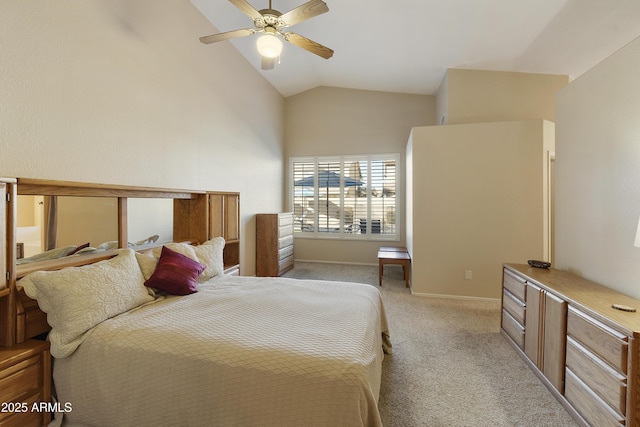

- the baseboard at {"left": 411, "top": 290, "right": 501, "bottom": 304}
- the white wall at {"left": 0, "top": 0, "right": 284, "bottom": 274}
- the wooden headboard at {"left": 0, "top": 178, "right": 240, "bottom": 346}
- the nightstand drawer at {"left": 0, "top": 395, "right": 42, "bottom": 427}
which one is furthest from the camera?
the baseboard at {"left": 411, "top": 290, "right": 501, "bottom": 304}

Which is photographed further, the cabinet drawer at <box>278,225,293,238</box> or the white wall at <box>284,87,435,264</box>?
the white wall at <box>284,87,435,264</box>

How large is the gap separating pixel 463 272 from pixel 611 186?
86.3 inches

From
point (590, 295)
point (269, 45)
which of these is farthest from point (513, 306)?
point (269, 45)

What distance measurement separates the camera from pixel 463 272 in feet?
13.1

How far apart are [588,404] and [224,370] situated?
2148 millimetres

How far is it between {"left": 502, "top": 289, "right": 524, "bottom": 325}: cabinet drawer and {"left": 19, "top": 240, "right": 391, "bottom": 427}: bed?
1.55 m

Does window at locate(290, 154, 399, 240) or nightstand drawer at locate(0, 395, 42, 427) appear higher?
window at locate(290, 154, 399, 240)

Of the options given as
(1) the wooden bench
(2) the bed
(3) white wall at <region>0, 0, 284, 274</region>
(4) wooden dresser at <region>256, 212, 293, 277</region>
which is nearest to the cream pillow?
(2) the bed

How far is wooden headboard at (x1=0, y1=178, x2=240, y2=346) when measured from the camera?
5.28 ft

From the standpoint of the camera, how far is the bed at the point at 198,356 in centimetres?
133

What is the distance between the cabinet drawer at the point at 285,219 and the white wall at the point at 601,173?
3.86 meters

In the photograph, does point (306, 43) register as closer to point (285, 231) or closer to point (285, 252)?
point (285, 231)

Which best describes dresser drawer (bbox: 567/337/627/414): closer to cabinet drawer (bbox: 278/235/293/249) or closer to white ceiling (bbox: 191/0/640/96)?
white ceiling (bbox: 191/0/640/96)

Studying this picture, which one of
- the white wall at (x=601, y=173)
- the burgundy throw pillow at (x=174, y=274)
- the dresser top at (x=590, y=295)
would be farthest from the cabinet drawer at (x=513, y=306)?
the burgundy throw pillow at (x=174, y=274)
